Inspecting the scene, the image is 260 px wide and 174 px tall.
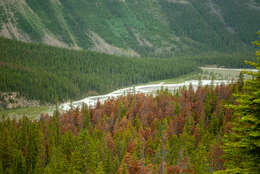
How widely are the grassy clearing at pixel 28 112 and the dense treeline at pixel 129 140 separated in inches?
1539

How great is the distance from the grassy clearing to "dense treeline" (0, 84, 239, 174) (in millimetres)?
39098

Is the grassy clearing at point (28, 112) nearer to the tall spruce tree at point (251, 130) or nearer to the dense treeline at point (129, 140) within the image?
the dense treeline at point (129, 140)

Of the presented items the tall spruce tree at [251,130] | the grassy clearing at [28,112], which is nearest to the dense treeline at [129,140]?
the tall spruce tree at [251,130]

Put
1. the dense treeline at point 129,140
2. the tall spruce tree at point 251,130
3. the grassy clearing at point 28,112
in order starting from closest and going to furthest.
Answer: the tall spruce tree at point 251,130
the dense treeline at point 129,140
the grassy clearing at point 28,112

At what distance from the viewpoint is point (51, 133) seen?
94438mm

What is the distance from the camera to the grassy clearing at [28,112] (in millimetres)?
152050

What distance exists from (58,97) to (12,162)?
121 m

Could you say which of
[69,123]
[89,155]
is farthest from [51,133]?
[89,155]

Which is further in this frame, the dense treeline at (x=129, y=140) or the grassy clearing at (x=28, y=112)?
the grassy clearing at (x=28, y=112)

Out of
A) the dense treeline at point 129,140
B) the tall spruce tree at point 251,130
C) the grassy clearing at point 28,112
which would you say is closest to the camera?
the tall spruce tree at point 251,130

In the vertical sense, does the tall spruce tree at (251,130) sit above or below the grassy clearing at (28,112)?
above

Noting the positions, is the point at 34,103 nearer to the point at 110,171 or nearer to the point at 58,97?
the point at 58,97

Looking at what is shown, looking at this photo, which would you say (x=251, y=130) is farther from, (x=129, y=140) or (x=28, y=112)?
(x=28, y=112)

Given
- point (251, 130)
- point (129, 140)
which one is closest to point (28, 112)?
point (129, 140)
